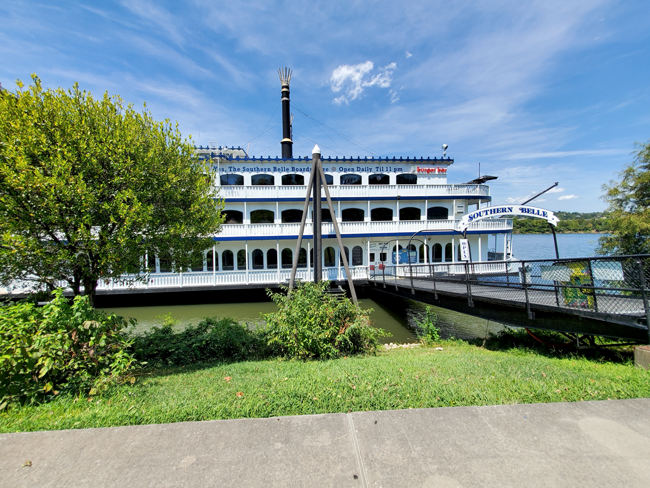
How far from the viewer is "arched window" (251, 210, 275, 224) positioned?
21.2m

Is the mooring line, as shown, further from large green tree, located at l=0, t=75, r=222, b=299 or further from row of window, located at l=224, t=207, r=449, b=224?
row of window, located at l=224, t=207, r=449, b=224

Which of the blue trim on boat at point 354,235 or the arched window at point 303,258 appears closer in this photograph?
the blue trim on boat at point 354,235

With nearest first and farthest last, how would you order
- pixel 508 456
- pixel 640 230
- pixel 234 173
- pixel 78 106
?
pixel 508 456
pixel 78 106
pixel 640 230
pixel 234 173

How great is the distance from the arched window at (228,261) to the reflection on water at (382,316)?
343cm

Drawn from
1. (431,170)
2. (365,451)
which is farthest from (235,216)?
(365,451)

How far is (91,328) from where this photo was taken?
416 centimetres

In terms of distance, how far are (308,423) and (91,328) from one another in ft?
11.3

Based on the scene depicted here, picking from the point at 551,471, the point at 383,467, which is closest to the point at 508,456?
the point at 551,471

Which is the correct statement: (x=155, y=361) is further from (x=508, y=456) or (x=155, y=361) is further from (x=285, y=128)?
(x=285, y=128)

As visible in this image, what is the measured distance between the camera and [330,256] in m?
22.4

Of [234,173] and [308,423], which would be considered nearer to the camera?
[308,423]

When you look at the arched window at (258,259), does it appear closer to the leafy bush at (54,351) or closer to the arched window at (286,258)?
the arched window at (286,258)

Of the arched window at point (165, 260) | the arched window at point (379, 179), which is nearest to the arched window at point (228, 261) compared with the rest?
the arched window at point (379, 179)

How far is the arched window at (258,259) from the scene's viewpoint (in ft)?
70.5
